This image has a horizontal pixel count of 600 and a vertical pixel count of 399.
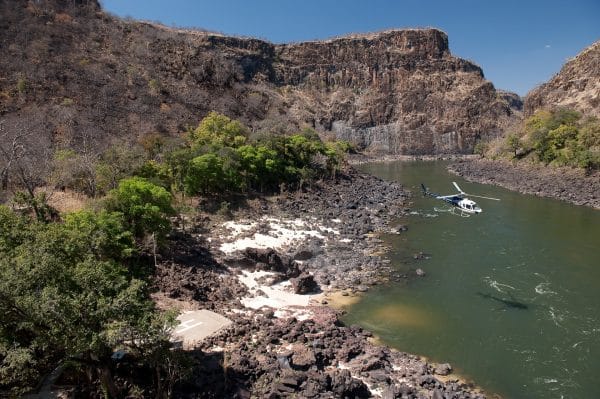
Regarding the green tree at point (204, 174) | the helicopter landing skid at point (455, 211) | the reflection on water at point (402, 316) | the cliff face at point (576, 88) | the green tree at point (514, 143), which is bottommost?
the reflection on water at point (402, 316)

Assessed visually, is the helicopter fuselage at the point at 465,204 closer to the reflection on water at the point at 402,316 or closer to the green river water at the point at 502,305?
the green river water at the point at 502,305

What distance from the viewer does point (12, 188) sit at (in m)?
31.4

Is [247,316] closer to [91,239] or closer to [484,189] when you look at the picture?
[91,239]

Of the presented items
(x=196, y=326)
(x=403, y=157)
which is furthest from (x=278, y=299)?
(x=403, y=157)

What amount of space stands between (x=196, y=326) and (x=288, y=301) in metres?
6.46

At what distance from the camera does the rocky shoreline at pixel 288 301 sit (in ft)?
50.8

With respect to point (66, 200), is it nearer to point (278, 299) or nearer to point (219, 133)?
point (278, 299)

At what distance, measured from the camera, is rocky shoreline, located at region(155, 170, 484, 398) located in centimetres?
1548

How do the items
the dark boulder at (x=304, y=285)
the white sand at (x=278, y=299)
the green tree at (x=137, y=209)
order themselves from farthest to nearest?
the green tree at (x=137, y=209) → the dark boulder at (x=304, y=285) → the white sand at (x=278, y=299)

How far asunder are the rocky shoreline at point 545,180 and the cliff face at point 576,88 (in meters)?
18.5

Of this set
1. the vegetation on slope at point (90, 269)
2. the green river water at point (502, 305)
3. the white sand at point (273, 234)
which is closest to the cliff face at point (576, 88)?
the green river water at point (502, 305)

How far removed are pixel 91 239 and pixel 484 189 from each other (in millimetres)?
60953

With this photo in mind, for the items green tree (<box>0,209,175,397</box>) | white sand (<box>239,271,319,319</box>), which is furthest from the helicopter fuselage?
green tree (<box>0,209,175,397</box>)

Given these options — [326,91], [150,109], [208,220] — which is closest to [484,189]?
[208,220]
